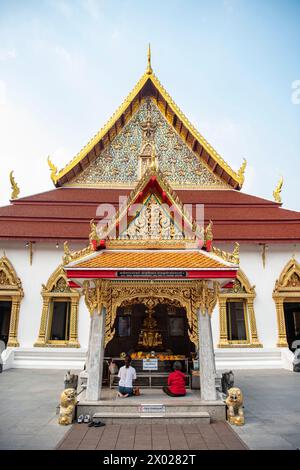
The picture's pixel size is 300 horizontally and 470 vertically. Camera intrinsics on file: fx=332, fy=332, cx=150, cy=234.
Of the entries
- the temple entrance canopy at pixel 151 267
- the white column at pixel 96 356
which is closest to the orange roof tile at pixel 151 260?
the temple entrance canopy at pixel 151 267

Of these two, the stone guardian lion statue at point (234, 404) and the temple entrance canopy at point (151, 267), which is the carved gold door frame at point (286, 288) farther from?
the stone guardian lion statue at point (234, 404)

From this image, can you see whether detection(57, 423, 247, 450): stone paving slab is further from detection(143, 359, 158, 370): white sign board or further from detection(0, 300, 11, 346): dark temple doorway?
detection(0, 300, 11, 346): dark temple doorway

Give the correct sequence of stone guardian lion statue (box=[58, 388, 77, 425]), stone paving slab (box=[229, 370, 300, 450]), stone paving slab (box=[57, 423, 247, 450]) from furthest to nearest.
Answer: stone guardian lion statue (box=[58, 388, 77, 425]) → stone paving slab (box=[229, 370, 300, 450]) → stone paving slab (box=[57, 423, 247, 450])

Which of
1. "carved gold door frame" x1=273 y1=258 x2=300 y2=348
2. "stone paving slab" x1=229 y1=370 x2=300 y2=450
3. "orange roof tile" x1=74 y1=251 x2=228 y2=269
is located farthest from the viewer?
"carved gold door frame" x1=273 y1=258 x2=300 y2=348

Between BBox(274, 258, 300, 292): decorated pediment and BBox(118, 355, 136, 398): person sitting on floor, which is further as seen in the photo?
BBox(274, 258, 300, 292): decorated pediment

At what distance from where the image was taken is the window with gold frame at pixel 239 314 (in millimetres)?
10445

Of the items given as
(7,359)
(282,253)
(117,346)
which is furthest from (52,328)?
(282,253)

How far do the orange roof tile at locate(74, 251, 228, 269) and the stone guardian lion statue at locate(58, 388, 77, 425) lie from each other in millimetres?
1886

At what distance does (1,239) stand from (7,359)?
3.62m

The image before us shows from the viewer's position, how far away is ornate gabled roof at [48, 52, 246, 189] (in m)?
12.9

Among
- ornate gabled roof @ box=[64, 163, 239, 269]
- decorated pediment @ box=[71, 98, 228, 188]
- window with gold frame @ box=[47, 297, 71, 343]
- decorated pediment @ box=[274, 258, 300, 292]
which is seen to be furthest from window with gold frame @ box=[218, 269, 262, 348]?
ornate gabled roof @ box=[64, 163, 239, 269]

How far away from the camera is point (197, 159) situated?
13.5m

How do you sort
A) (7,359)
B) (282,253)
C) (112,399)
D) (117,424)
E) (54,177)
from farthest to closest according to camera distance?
(54,177) → (282,253) → (7,359) → (112,399) → (117,424)

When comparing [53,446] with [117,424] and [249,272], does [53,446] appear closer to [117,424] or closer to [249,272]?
[117,424]
